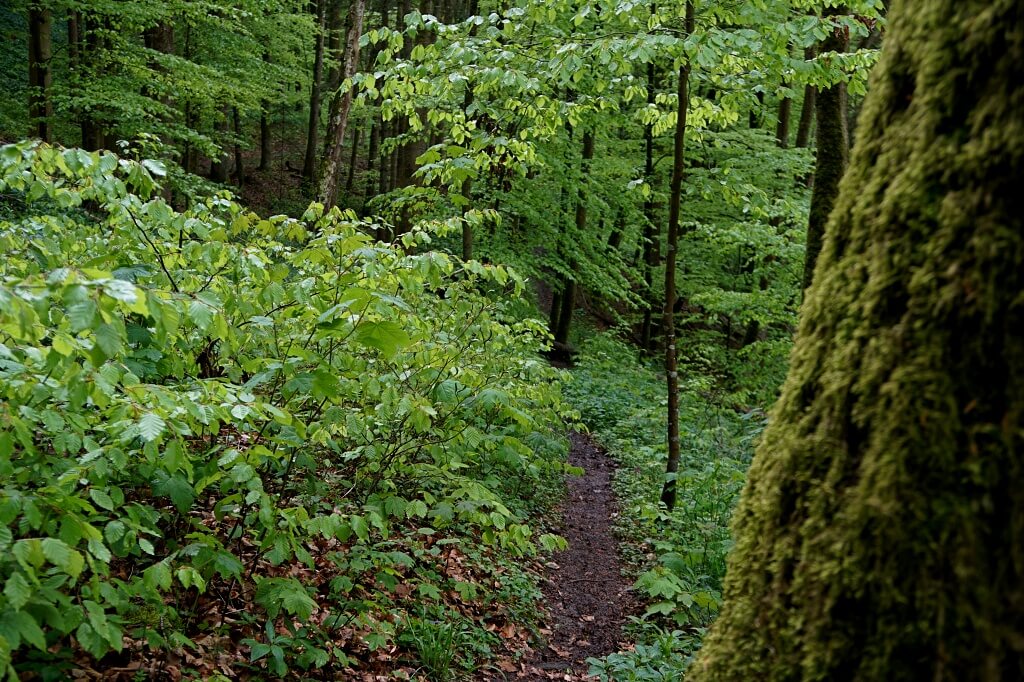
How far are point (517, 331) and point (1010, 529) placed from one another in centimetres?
748

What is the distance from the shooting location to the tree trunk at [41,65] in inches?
511

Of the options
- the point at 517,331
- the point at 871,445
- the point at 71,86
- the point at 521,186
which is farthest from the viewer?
the point at 521,186

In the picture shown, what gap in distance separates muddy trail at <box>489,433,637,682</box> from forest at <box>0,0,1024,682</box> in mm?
47

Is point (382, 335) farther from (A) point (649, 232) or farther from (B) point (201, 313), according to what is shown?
(A) point (649, 232)

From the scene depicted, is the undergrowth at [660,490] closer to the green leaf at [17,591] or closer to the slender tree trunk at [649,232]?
the slender tree trunk at [649,232]

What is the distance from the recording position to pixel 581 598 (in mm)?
6406

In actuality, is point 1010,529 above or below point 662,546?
above

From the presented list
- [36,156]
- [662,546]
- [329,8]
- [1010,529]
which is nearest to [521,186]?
[662,546]

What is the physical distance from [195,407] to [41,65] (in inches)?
576

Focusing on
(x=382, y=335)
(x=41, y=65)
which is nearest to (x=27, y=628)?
(x=382, y=335)

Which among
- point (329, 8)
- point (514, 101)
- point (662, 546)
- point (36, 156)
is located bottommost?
point (662, 546)

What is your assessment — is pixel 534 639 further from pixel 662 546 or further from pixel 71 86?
pixel 71 86

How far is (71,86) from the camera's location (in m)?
13.1

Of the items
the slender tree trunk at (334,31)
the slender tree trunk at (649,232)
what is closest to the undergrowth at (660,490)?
the slender tree trunk at (649,232)
